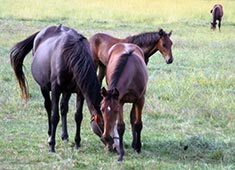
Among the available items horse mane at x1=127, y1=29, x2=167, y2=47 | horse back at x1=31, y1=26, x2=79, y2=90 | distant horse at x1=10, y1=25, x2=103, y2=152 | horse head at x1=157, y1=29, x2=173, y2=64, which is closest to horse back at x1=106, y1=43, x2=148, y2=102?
distant horse at x1=10, y1=25, x2=103, y2=152

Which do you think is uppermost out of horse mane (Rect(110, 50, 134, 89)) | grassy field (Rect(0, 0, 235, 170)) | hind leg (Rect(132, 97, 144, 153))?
horse mane (Rect(110, 50, 134, 89))

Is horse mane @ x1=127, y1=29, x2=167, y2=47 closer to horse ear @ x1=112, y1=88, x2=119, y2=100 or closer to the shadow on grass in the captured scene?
the shadow on grass

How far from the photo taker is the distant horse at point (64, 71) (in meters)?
6.72

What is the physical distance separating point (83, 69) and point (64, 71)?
301 millimetres

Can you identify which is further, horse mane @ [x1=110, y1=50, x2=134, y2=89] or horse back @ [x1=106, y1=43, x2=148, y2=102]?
horse back @ [x1=106, y1=43, x2=148, y2=102]

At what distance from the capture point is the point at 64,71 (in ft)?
22.8

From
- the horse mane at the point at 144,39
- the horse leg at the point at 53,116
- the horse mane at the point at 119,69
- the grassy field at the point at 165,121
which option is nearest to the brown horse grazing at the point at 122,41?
the horse mane at the point at 144,39

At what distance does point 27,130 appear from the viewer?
819 cm

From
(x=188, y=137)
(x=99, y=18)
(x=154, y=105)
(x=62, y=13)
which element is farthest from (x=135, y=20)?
(x=188, y=137)

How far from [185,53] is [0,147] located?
1071cm

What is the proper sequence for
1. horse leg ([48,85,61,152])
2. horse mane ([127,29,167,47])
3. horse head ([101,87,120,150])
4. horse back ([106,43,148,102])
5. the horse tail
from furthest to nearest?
horse mane ([127,29,167,47]) → the horse tail → horse leg ([48,85,61,152]) → horse back ([106,43,148,102]) → horse head ([101,87,120,150])

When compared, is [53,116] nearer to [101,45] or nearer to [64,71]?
[64,71]

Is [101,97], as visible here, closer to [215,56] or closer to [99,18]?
[215,56]

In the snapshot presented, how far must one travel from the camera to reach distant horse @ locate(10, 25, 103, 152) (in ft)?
22.1
